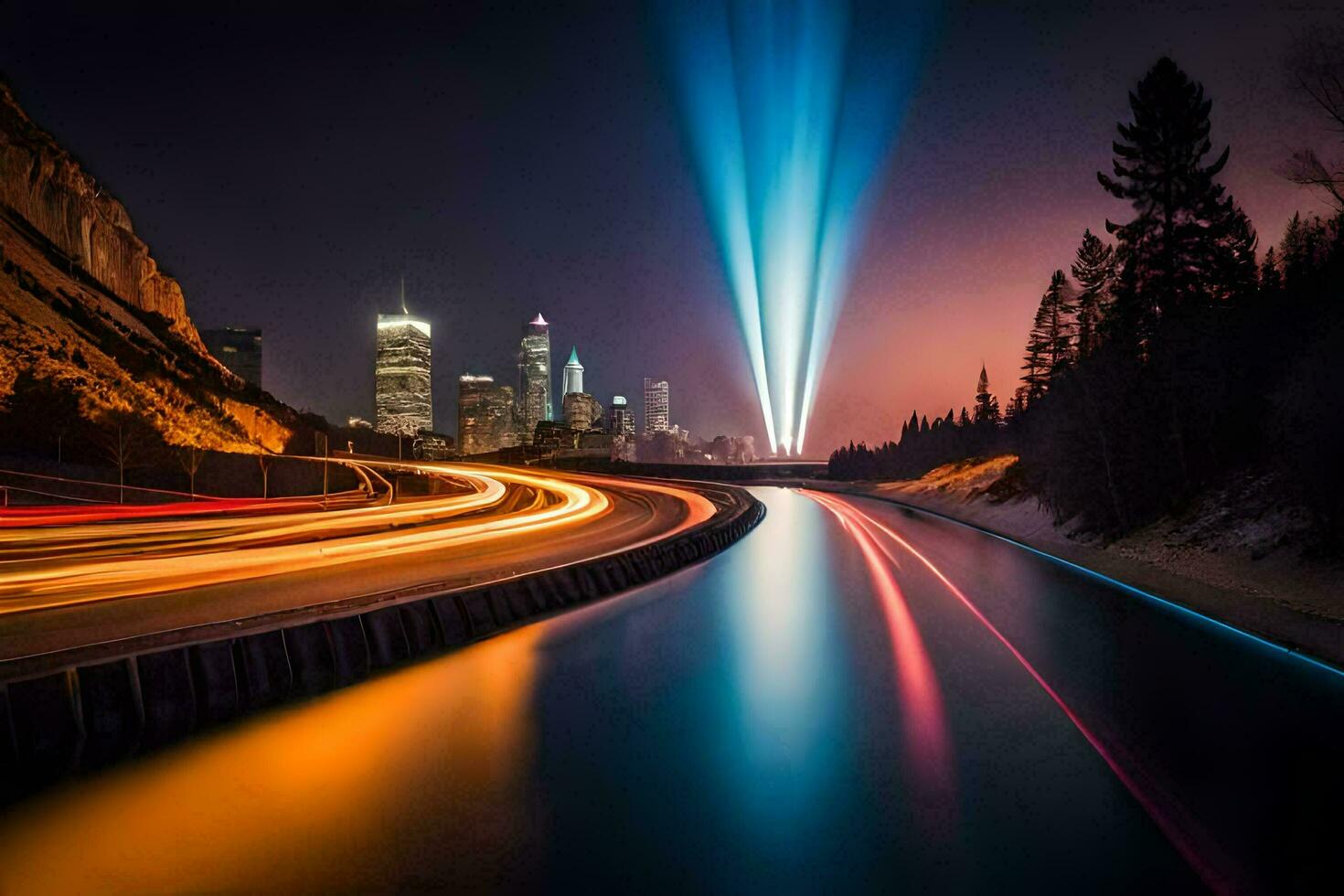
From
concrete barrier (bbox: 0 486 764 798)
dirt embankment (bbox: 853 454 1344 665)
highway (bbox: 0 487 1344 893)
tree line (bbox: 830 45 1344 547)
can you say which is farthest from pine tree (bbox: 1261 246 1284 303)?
concrete barrier (bbox: 0 486 764 798)

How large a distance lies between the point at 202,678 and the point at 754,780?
5.46m

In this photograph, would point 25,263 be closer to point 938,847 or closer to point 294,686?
point 294,686

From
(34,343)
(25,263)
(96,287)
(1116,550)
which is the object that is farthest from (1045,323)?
(96,287)

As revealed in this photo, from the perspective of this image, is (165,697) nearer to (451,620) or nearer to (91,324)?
(451,620)

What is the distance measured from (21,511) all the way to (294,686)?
828 inches

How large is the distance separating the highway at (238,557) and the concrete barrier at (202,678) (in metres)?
1.03

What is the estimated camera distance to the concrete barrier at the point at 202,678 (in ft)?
18.0

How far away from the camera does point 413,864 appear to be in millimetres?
4078

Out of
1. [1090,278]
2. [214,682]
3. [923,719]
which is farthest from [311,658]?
[1090,278]

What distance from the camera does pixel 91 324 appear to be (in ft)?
234

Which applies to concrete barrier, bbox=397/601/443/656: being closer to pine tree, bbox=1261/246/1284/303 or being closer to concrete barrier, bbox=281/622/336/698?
concrete barrier, bbox=281/622/336/698

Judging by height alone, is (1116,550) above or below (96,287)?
below

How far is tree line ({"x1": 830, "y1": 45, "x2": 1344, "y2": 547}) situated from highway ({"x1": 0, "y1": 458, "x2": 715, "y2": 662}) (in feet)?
51.4

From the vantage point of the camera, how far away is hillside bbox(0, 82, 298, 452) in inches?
2045
